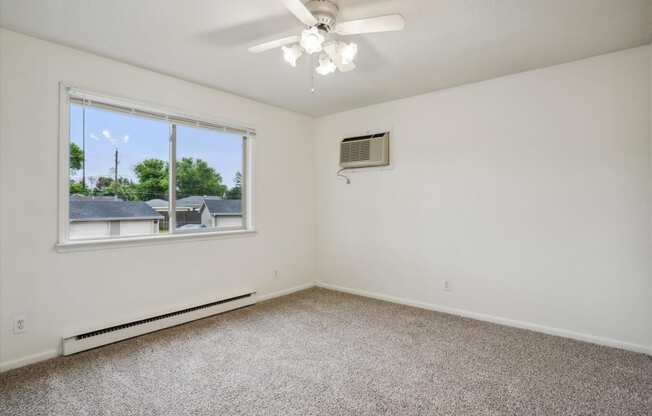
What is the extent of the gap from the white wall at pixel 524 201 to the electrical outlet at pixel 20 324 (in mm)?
3209

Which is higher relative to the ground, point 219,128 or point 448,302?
point 219,128

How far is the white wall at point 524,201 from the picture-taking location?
262 cm

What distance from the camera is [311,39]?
183 cm

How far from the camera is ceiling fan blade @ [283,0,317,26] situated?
1644mm

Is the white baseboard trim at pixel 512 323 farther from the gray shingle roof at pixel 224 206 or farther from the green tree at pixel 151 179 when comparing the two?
the green tree at pixel 151 179

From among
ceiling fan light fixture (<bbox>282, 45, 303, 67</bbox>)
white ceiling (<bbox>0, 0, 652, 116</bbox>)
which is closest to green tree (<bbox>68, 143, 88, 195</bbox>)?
white ceiling (<bbox>0, 0, 652, 116</bbox>)

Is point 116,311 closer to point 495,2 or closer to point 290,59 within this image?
point 290,59

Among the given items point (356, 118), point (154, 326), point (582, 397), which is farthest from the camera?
point (356, 118)

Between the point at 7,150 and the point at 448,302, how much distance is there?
399 centimetres

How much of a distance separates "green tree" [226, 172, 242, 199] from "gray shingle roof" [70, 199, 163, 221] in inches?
32.7

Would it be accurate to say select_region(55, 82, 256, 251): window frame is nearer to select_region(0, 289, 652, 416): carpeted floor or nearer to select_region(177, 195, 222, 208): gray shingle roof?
select_region(177, 195, 222, 208): gray shingle roof

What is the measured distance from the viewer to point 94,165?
2.79m

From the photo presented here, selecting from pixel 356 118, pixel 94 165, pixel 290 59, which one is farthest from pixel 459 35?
pixel 94 165

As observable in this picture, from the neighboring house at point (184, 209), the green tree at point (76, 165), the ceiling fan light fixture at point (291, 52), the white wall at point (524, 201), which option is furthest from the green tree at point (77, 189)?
the white wall at point (524, 201)
